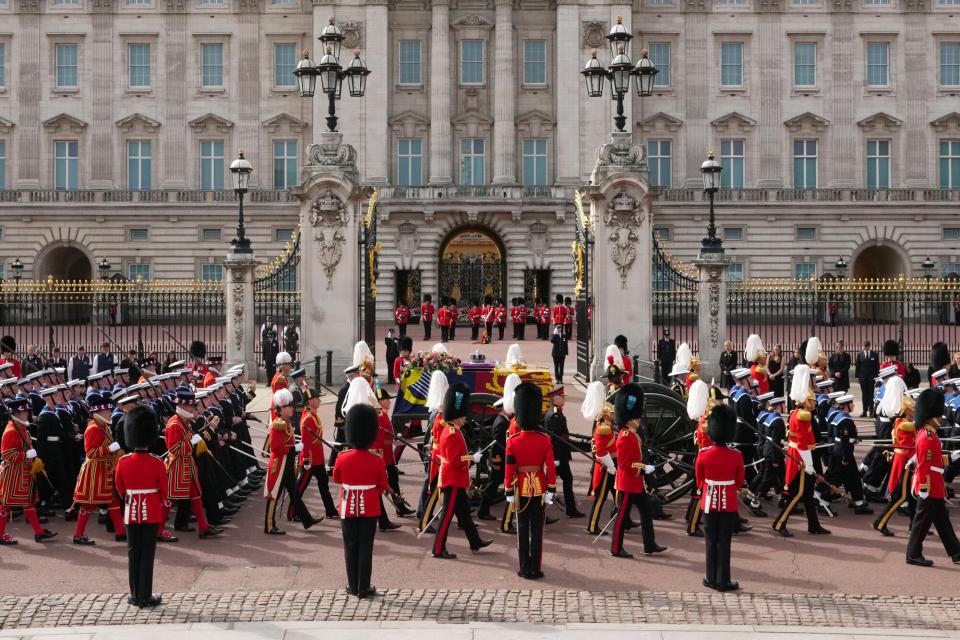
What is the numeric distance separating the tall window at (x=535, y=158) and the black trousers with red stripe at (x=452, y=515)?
1472 inches

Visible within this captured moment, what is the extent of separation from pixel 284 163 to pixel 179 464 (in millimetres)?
38080

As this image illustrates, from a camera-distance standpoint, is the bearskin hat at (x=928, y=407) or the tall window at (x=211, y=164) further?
the tall window at (x=211, y=164)

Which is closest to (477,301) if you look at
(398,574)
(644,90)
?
(644,90)

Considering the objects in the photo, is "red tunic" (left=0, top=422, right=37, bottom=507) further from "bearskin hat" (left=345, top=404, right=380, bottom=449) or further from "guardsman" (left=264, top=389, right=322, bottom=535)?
"bearskin hat" (left=345, top=404, right=380, bottom=449)

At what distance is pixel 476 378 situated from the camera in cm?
1436

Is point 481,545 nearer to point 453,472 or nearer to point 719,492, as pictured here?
point 453,472

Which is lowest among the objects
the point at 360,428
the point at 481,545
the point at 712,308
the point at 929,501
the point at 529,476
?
the point at 481,545

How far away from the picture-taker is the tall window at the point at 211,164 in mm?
47969

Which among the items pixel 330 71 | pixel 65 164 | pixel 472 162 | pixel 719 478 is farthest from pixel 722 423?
pixel 65 164

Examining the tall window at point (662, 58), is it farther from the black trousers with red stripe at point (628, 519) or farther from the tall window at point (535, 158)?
the black trousers with red stripe at point (628, 519)

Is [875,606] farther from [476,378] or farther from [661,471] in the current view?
[476,378]

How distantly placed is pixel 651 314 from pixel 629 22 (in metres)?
28.7

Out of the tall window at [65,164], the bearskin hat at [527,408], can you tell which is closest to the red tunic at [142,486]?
the bearskin hat at [527,408]

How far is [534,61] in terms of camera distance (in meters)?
47.2
